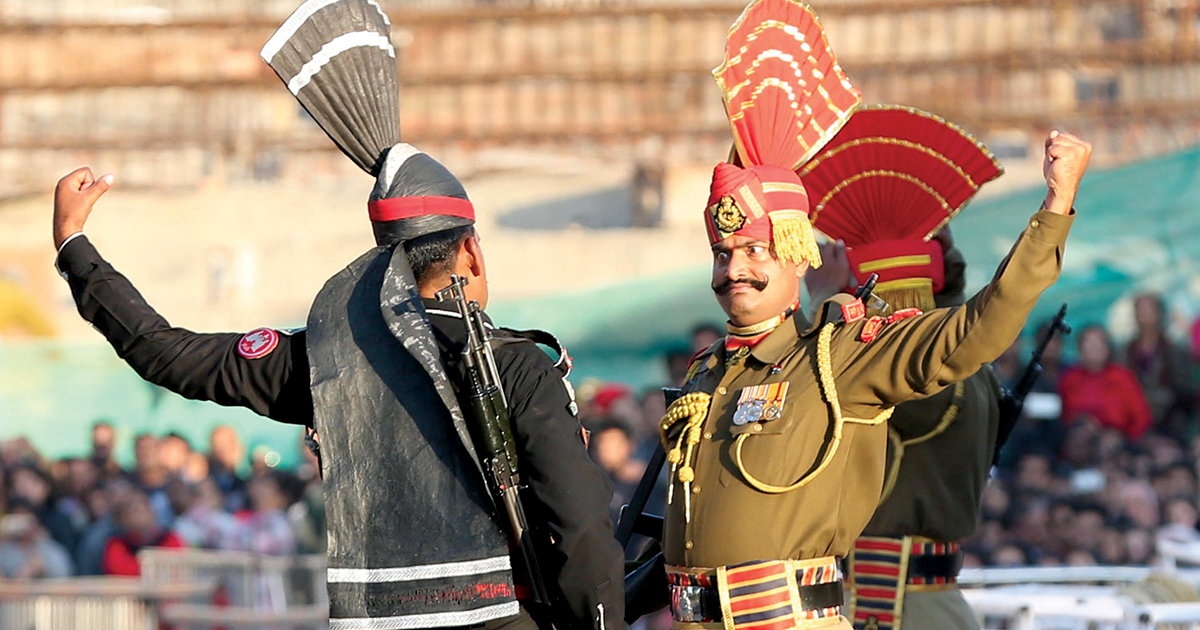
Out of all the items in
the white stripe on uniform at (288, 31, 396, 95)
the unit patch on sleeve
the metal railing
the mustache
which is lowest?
the metal railing

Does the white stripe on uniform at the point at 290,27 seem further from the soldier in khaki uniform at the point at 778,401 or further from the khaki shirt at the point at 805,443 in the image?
the khaki shirt at the point at 805,443

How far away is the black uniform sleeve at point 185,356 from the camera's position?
424cm

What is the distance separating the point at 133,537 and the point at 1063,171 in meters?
9.24

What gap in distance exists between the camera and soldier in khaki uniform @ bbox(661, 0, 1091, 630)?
431 centimetres

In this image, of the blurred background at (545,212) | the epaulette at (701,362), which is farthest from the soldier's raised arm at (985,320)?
the blurred background at (545,212)

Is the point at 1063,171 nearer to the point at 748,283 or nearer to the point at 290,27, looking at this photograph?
the point at 748,283

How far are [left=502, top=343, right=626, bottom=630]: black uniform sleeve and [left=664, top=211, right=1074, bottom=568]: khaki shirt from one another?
503 millimetres

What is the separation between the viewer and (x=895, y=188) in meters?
5.35

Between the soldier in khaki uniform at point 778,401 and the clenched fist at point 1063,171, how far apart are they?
0.30 metres

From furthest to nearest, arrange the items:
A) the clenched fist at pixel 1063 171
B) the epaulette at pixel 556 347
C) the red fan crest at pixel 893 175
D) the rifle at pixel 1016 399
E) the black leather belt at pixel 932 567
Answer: the rifle at pixel 1016 399 < the black leather belt at pixel 932 567 < the red fan crest at pixel 893 175 < the epaulette at pixel 556 347 < the clenched fist at pixel 1063 171

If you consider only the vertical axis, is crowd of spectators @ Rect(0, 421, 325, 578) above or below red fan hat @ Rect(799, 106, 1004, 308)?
below

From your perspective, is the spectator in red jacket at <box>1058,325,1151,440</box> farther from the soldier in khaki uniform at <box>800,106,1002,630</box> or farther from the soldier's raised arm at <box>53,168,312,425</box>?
the soldier's raised arm at <box>53,168,312,425</box>

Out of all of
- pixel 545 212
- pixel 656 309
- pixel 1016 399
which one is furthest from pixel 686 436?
pixel 545 212

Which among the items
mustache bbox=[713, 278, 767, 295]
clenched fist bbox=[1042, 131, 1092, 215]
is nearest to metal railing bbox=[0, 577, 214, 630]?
mustache bbox=[713, 278, 767, 295]
